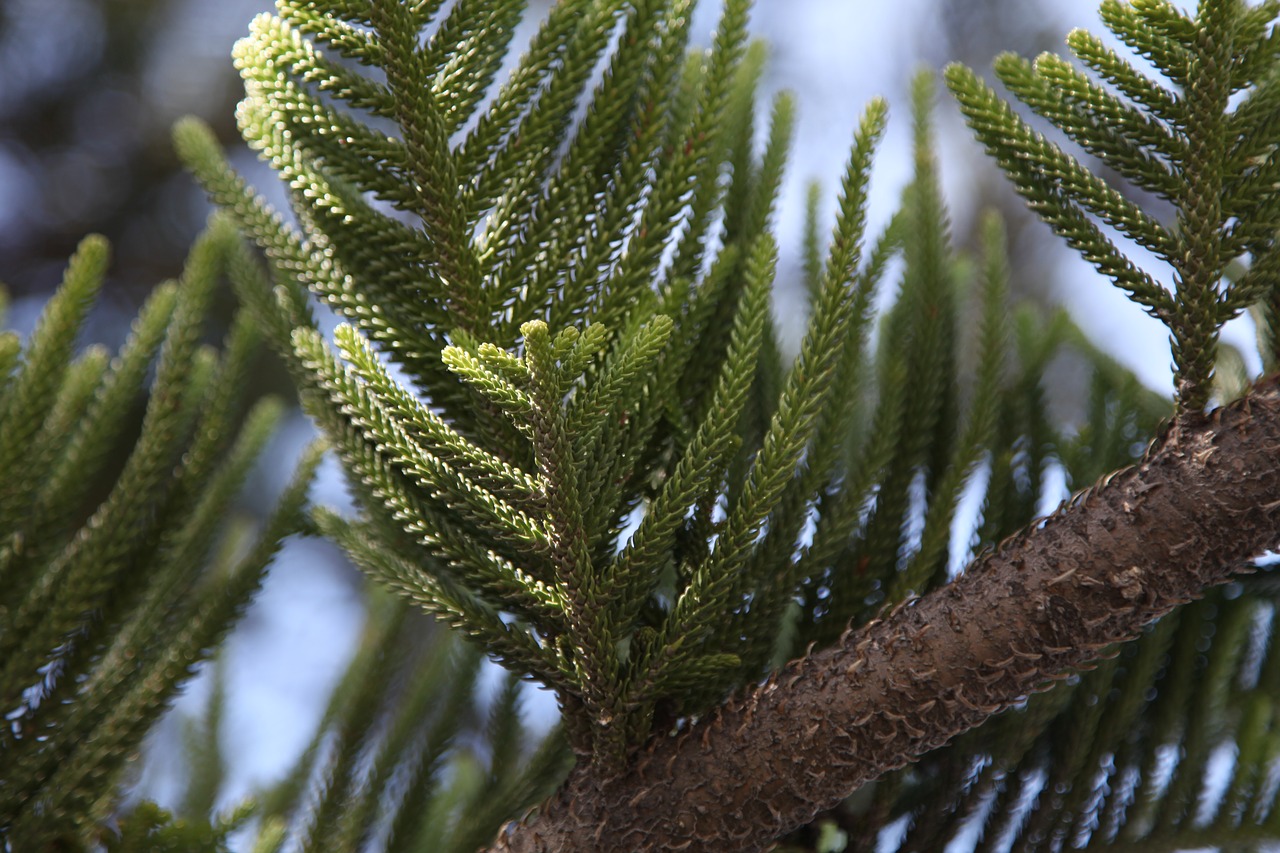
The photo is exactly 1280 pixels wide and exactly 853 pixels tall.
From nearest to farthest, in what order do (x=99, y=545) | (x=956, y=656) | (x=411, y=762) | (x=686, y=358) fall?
1. (x=956, y=656)
2. (x=686, y=358)
3. (x=99, y=545)
4. (x=411, y=762)

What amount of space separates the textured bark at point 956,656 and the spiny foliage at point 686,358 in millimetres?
33

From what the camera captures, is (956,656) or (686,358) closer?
(956,656)

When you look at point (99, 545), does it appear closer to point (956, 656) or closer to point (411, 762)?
point (411, 762)

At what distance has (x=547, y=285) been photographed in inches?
25.8

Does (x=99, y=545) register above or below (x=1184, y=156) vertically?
below

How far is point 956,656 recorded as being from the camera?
544 millimetres

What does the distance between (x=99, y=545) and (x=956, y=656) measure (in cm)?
62

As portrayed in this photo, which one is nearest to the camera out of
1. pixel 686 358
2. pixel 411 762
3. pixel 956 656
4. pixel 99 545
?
pixel 956 656

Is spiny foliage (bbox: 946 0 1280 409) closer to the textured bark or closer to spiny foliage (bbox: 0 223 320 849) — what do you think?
the textured bark

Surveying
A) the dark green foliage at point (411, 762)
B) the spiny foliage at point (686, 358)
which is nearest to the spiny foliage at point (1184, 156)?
the spiny foliage at point (686, 358)

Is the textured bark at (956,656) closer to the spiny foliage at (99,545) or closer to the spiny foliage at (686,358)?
the spiny foliage at (686,358)

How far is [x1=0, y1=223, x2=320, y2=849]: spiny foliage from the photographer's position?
0.74 meters

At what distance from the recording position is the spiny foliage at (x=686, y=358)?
0.57 metres

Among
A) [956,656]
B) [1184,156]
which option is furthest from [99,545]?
[1184,156]
